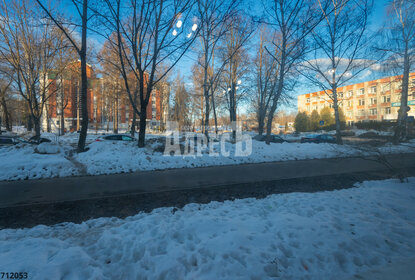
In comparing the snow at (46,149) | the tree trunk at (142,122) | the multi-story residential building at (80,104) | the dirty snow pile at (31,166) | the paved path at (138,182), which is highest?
the multi-story residential building at (80,104)

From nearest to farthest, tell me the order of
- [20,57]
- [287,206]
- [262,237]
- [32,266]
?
1. [32,266]
2. [262,237]
3. [287,206]
4. [20,57]

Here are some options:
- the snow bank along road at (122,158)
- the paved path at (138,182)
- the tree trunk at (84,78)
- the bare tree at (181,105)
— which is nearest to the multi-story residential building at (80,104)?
the bare tree at (181,105)

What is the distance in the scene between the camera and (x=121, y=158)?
9.92m

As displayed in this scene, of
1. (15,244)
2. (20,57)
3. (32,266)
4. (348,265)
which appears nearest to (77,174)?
(15,244)

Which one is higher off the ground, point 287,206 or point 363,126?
point 363,126

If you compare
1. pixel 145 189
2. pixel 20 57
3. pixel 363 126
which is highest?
pixel 20 57

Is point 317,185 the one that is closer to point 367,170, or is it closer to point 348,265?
point 367,170

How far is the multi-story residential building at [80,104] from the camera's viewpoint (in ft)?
80.2

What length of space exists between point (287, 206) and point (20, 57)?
2216 centimetres

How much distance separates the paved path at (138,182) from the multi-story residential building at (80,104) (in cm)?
1585

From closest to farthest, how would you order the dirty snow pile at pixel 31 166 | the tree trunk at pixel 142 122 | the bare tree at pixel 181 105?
the dirty snow pile at pixel 31 166, the tree trunk at pixel 142 122, the bare tree at pixel 181 105

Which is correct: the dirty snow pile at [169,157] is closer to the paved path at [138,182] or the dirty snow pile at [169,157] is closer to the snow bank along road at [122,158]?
the snow bank along road at [122,158]

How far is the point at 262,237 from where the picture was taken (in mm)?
3020

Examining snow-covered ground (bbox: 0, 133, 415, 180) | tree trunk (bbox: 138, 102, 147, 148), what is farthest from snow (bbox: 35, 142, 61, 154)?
tree trunk (bbox: 138, 102, 147, 148)
